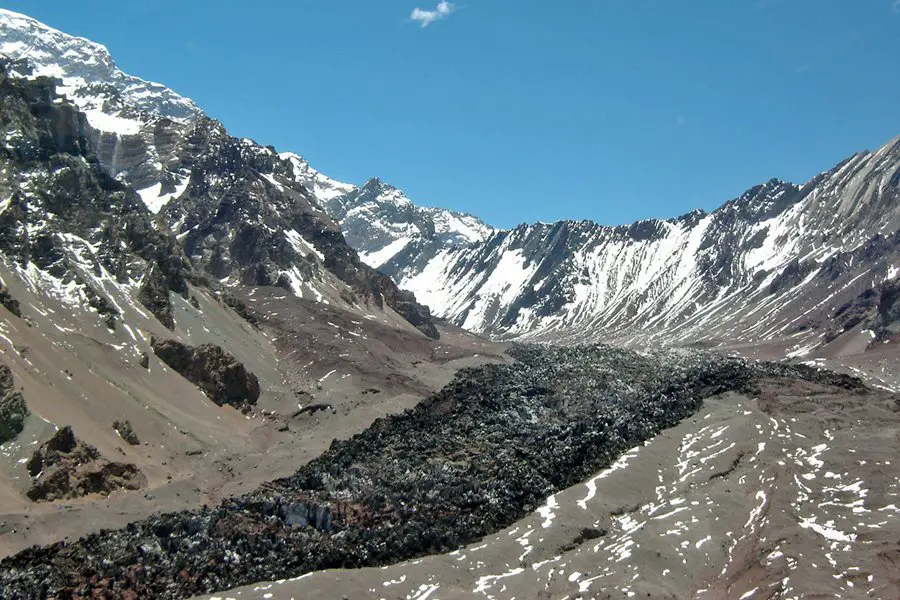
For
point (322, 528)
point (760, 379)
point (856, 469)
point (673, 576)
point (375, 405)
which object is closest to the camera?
point (673, 576)

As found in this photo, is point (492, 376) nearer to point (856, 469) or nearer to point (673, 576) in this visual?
point (856, 469)

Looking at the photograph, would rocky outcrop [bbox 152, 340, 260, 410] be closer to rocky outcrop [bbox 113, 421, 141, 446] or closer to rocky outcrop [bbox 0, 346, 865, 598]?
rocky outcrop [bbox 113, 421, 141, 446]

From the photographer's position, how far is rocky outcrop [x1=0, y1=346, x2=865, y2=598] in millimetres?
45688

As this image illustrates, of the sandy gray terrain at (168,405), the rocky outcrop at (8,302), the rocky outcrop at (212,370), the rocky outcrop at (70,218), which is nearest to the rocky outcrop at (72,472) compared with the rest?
the sandy gray terrain at (168,405)

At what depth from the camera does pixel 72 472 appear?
6069 centimetres

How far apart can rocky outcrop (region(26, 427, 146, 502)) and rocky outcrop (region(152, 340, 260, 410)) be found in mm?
28921

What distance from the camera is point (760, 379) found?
90062 millimetres

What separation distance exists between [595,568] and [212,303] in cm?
9528

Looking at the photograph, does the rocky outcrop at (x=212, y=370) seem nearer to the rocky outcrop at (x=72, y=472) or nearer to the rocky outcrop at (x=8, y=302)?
the rocky outcrop at (x=8, y=302)

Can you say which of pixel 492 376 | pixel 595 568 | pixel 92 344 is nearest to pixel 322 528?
pixel 595 568

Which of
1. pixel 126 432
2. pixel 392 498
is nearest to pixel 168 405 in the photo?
pixel 126 432

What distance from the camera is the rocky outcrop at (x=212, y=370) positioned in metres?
93.9

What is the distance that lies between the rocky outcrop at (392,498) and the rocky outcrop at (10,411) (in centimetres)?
1549

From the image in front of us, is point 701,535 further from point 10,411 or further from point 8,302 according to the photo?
point 8,302
